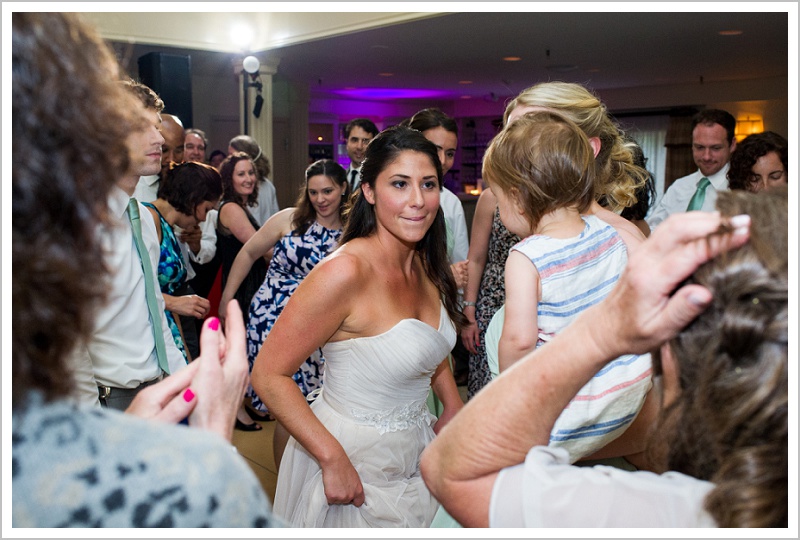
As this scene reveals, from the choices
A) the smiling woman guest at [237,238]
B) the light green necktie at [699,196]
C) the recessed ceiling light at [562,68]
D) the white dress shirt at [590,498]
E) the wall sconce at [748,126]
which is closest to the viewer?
the white dress shirt at [590,498]

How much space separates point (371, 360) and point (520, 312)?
0.60m

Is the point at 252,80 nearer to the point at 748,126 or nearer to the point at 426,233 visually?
the point at 426,233

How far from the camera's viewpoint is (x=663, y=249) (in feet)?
2.50

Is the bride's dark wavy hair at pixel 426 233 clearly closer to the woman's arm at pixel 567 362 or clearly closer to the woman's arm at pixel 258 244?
the woman's arm at pixel 567 362

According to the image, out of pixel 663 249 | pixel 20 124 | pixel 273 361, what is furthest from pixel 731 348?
pixel 273 361

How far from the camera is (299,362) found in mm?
1921

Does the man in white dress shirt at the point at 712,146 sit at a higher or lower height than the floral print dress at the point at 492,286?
higher

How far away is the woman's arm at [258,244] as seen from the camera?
154 inches

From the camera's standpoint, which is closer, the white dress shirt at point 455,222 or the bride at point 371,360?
the bride at point 371,360

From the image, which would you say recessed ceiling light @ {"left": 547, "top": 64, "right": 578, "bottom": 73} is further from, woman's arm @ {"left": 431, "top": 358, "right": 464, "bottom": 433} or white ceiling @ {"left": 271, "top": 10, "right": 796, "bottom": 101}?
woman's arm @ {"left": 431, "top": 358, "right": 464, "bottom": 433}

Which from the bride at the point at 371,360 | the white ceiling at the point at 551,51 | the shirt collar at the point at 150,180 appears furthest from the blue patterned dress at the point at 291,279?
the white ceiling at the point at 551,51

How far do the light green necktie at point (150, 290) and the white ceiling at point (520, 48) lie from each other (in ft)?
13.8

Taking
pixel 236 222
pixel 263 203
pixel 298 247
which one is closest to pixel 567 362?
pixel 298 247

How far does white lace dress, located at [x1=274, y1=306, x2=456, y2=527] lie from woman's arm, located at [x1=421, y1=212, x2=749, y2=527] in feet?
3.36
